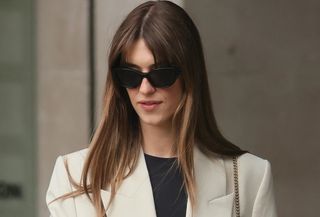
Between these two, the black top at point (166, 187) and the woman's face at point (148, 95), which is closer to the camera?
the woman's face at point (148, 95)

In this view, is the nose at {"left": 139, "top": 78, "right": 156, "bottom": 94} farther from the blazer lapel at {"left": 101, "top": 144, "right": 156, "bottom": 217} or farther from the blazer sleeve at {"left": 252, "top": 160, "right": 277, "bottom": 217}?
the blazer sleeve at {"left": 252, "top": 160, "right": 277, "bottom": 217}

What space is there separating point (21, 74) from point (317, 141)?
2330mm

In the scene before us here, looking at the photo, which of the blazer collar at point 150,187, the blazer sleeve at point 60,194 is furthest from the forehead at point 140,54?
the blazer sleeve at point 60,194

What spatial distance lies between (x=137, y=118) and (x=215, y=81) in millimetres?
2381

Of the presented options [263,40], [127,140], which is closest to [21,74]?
[263,40]

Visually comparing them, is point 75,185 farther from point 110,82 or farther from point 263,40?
point 263,40

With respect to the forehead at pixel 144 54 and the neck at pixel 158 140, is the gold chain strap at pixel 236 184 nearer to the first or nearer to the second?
the neck at pixel 158 140

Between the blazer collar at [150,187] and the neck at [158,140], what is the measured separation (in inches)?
1.6

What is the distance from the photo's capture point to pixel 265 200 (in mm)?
3297

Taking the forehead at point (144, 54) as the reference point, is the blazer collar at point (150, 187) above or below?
below

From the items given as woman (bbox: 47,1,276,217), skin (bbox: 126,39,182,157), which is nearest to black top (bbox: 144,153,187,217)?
woman (bbox: 47,1,276,217)

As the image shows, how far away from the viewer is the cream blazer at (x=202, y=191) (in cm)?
317

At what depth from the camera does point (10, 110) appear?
6.38m

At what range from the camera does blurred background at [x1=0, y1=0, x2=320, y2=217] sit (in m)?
5.68
